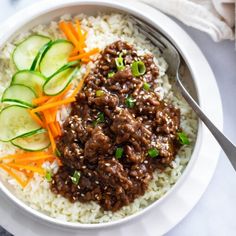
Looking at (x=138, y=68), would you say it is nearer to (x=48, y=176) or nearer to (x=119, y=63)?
(x=119, y=63)

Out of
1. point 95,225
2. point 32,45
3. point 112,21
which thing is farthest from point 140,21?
point 95,225

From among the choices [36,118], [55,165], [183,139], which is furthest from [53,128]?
[183,139]

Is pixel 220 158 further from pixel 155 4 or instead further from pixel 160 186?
pixel 155 4

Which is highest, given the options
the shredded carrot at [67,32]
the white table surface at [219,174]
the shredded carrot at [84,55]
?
the shredded carrot at [67,32]

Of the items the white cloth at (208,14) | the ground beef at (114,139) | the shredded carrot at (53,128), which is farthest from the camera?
the white cloth at (208,14)

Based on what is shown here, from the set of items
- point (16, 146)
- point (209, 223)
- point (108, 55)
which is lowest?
point (209, 223)

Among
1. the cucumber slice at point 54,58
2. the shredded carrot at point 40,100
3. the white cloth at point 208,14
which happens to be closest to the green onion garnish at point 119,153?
the shredded carrot at point 40,100

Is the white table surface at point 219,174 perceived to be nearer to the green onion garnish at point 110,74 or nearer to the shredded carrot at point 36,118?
the green onion garnish at point 110,74
